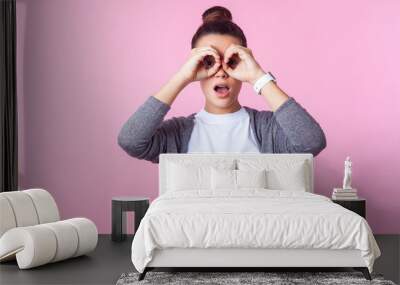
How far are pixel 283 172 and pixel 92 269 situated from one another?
1.76 meters

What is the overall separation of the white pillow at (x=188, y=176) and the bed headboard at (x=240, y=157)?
0.16 metres

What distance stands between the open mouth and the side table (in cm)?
114

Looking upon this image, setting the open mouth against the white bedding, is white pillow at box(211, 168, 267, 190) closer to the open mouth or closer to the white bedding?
the open mouth

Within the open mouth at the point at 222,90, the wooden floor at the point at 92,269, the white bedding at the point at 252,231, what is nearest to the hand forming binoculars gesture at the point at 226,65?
the open mouth at the point at 222,90

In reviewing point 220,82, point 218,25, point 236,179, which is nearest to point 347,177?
point 236,179

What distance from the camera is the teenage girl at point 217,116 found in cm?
599

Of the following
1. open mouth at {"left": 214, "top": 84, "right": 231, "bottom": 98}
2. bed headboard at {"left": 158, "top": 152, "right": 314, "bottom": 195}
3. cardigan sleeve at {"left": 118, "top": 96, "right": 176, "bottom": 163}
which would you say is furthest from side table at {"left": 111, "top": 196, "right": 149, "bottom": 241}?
open mouth at {"left": 214, "top": 84, "right": 231, "bottom": 98}

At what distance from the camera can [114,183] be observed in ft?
22.4

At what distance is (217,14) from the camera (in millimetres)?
6570

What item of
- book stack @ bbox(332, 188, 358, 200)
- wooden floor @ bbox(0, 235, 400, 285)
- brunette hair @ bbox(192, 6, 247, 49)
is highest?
brunette hair @ bbox(192, 6, 247, 49)

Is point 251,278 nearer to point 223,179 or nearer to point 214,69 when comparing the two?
point 223,179

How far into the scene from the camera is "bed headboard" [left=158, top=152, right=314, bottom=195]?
5.93m

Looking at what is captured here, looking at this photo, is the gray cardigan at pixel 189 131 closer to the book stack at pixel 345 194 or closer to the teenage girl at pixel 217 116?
the teenage girl at pixel 217 116

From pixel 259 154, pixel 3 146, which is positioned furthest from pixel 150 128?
pixel 3 146
